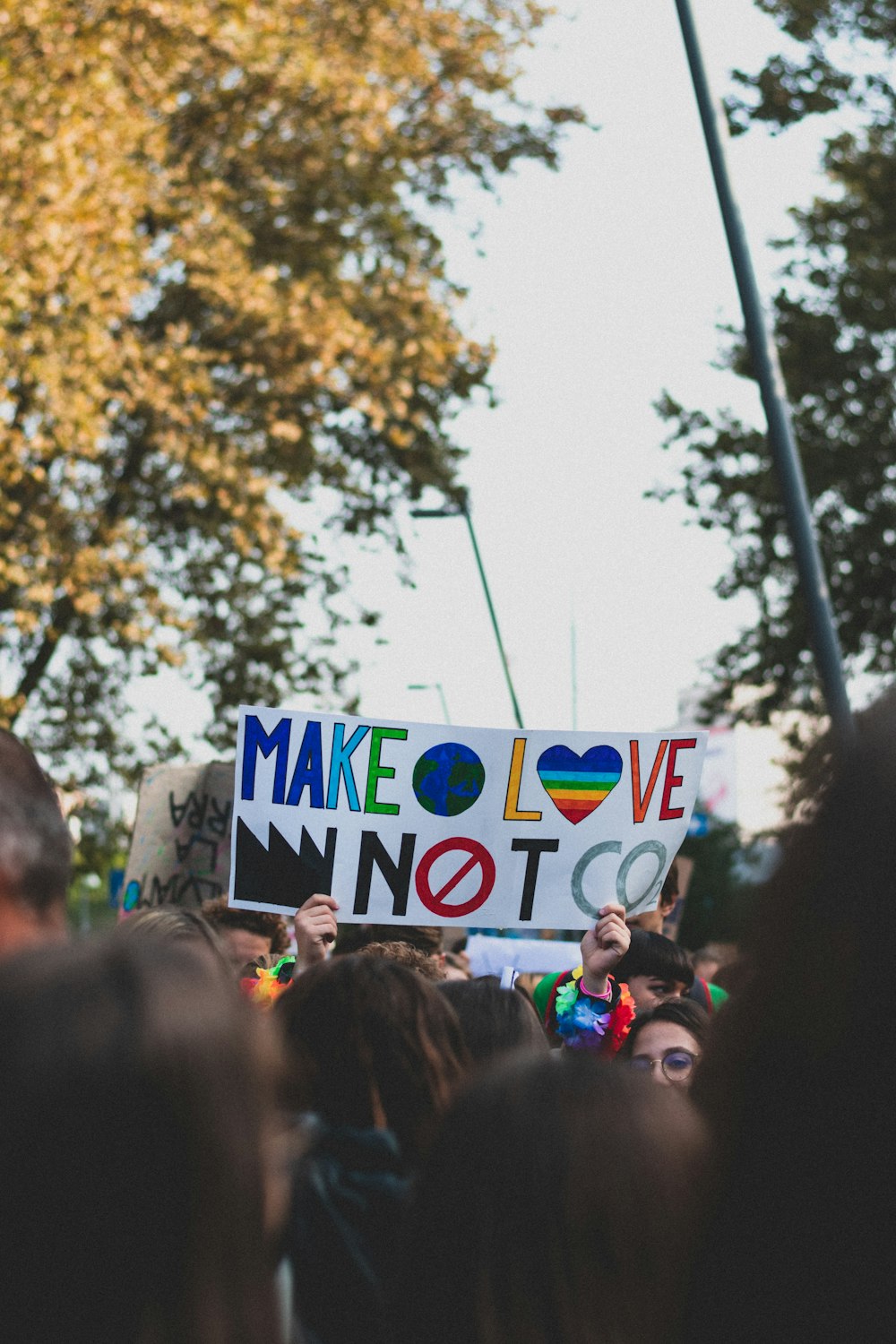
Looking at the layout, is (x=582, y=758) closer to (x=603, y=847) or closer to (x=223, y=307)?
(x=603, y=847)

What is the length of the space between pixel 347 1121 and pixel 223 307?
11462 millimetres

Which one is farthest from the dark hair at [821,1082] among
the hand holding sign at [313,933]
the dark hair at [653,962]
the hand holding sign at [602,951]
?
the dark hair at [653,962]

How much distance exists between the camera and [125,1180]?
1.23 m

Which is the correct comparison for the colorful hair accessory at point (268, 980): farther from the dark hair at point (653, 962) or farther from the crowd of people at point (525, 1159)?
the crowd of people at point (525, 1159)

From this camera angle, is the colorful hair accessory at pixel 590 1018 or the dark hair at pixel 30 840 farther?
the colorful hair accessory at pixel 590 1018

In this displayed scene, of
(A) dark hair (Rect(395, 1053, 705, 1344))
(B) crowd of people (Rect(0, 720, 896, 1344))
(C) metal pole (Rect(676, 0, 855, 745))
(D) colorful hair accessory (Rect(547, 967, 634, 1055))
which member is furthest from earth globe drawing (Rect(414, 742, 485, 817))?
(A) dark hair (Rect(395, 1053, 705, 1344))

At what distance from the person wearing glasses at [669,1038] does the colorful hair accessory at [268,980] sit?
979 mm

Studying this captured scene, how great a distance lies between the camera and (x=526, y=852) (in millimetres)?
5387

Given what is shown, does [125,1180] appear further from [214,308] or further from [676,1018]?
[214,308]

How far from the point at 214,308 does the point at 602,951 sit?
9913 mm

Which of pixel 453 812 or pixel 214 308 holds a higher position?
pixel 214 308

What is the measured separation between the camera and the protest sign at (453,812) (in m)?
5.29

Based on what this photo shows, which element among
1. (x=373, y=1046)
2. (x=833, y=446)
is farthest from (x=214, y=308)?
(x=373, y=1046)

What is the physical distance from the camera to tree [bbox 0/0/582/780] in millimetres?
10625
